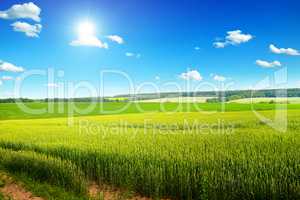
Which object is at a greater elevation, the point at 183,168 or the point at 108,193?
the point at 183,168

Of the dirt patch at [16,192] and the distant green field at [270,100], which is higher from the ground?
the distant green field at [270,100]

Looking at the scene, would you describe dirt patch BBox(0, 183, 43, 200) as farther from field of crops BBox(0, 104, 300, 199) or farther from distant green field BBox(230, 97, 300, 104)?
distant green field BBox(230, 97, 300, 104)

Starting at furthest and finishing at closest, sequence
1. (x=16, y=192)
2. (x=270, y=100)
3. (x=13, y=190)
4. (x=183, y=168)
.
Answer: (x=270, y=100)
(x=13, y=190)
(x=16, y=192)
(x=183, y=168)

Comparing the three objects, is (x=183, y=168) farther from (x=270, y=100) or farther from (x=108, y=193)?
(x=270, y=100)

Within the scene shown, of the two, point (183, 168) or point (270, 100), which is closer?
point (183, 168)

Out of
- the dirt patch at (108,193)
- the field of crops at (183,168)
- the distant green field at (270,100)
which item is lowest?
the dirt patch at (108,193)

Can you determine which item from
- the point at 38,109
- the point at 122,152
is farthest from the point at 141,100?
the point at 122,152

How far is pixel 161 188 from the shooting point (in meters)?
8.86

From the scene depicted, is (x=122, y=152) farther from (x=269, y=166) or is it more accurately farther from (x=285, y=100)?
(x=285, y=100)

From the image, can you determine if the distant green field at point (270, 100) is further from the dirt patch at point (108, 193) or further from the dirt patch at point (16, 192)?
the dirt patch at point (16, 192)

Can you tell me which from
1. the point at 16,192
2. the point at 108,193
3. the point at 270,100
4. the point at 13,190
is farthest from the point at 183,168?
the point at 270,100

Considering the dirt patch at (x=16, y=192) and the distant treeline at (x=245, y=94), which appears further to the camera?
the distant treeline at (x=245, y=94)

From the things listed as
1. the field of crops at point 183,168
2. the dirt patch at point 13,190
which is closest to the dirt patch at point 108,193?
the field of crops at point 183,168

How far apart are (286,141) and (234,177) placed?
14.7 ft
